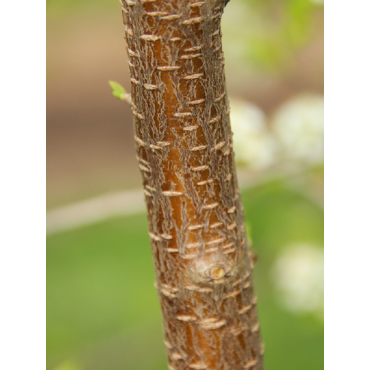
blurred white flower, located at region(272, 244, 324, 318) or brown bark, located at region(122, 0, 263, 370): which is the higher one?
brown bark, located at region(122, 0, 263, 370)

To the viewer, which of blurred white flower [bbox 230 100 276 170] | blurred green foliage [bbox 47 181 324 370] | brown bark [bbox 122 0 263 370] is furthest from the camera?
blurred green foliage [bbox 47 181 324 370]

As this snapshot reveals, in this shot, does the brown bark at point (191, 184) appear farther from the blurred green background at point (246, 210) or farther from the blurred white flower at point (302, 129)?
the blurred white flower at point (302, 129)

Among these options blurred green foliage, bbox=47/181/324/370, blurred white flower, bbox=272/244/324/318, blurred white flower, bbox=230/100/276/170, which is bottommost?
blurred green foliage, bbox=47/181/324/370

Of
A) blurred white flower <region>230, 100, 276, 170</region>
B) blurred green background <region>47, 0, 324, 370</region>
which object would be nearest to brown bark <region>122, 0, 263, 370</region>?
blurred green background <region>47, 0, 324, 370</region>

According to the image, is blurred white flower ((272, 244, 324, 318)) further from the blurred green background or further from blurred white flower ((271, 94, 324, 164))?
blurred white flower ((271, 94, 324, 164))

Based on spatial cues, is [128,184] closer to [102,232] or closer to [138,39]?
[102,232]

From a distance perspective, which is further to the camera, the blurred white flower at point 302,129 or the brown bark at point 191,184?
the blurred white flower at point 302,129

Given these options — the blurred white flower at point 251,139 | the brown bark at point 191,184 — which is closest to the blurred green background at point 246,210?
the blurred white flower at point 251,139
